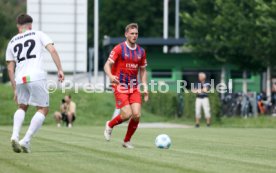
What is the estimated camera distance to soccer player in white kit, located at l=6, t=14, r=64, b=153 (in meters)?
15.8

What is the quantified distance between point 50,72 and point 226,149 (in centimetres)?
3752

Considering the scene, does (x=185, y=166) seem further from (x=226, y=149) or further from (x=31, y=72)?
(x=226, y=149)

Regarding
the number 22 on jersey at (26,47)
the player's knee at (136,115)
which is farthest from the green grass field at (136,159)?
the number 22 on jersey at (26,47)

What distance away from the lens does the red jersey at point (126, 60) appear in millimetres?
18469

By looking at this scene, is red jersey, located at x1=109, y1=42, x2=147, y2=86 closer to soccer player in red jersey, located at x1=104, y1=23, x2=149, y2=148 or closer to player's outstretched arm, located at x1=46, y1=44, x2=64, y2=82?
soccer player in red jersey, located at x1=104, y1=23, x2=149, y2=148

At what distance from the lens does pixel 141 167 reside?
1308 cm

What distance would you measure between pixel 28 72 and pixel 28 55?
298 millimetres

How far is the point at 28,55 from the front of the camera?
626 inches

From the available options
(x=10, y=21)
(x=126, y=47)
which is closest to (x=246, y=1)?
(x=10, y=21)

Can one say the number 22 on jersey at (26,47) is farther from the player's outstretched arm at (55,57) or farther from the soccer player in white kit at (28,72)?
the player's outstretched arm at (55,57)

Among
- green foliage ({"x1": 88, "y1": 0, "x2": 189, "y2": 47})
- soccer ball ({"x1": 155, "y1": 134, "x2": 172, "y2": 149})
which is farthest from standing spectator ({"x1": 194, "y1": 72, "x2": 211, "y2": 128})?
green foliage ({"x1": 88, "y1": 0, "x2": 189, "y2": 47})

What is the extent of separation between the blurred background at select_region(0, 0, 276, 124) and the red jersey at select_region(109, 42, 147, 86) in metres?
21.1

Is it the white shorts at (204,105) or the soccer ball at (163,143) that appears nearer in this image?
the soccer ball at (163,143)

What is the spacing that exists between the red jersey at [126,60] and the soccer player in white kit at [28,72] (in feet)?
8.74
